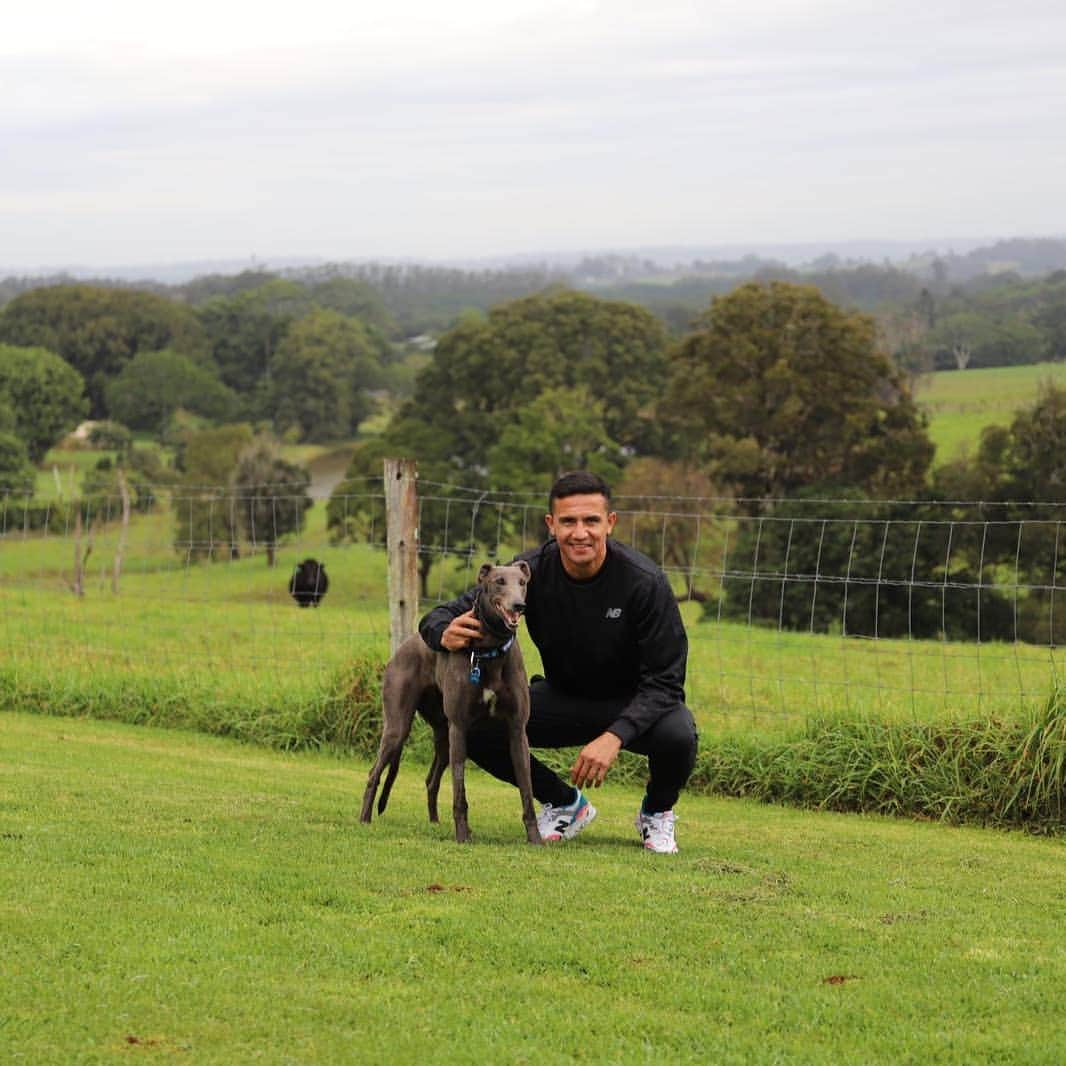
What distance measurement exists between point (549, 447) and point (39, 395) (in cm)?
4008

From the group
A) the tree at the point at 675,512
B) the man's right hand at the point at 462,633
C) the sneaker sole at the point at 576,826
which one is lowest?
the tree at the point at 675,512

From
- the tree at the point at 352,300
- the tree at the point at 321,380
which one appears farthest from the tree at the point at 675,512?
the tree at the point at 352,300

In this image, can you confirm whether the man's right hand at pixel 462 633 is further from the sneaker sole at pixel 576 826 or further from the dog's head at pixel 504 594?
the sneaker sole at pixel 576 826

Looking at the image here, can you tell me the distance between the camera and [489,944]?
5570mm

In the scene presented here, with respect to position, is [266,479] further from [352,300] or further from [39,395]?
[352,300]

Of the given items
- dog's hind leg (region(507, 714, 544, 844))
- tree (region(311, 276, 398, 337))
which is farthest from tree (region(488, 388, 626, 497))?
tree (region(311, 276, 398, 337))

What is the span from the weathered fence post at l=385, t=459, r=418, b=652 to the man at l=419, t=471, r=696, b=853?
12.2 feet

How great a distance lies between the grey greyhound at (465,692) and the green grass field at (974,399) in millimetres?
41689

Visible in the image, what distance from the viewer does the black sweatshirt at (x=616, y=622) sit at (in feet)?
25.4

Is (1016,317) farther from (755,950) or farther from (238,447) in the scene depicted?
(755,950)

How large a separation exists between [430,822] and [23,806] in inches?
85.5

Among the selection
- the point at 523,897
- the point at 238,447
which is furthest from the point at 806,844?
the point at 238,447

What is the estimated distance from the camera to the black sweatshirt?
25.4ft

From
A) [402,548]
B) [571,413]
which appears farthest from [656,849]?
[571,413]
